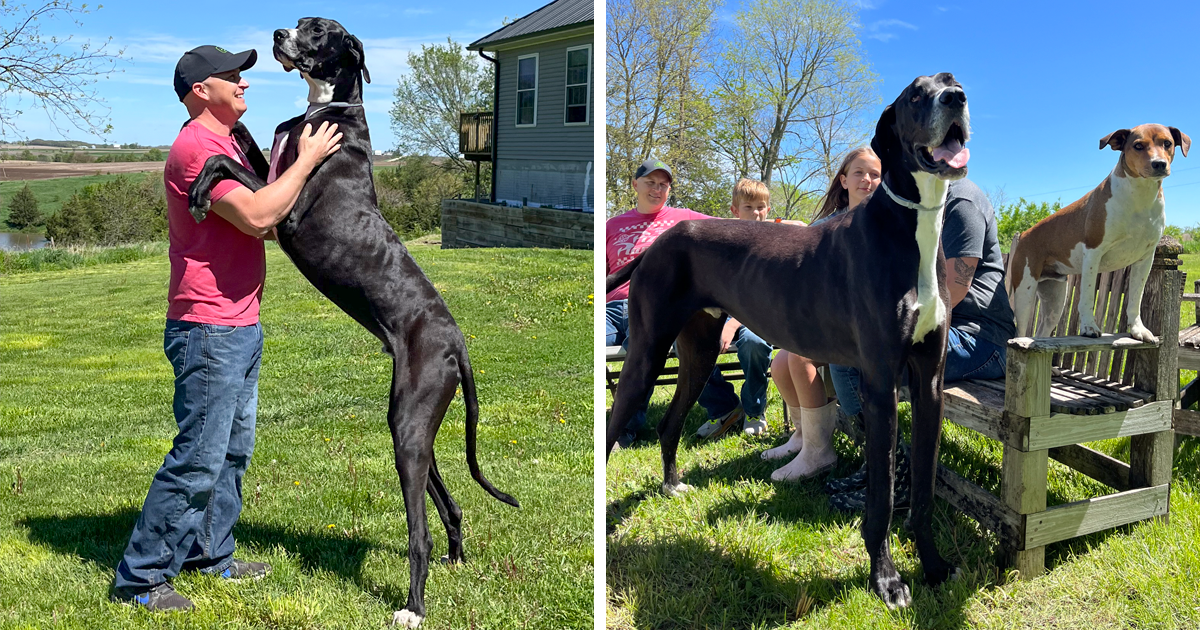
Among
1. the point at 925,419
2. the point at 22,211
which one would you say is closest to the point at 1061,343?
the point at 925,419

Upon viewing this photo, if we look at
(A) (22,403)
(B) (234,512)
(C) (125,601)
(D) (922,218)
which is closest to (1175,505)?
(D) (922,218)

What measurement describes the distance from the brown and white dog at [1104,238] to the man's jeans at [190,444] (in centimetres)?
260

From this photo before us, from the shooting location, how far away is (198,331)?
2670 mm

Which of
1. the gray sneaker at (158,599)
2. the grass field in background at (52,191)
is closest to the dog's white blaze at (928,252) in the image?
the gray sneaker at (158,599)

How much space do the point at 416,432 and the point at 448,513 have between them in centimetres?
51

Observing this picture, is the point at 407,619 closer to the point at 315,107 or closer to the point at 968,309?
the point at 315,107

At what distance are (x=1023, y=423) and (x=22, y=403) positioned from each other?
6563mm

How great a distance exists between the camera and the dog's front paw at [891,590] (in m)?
2.01

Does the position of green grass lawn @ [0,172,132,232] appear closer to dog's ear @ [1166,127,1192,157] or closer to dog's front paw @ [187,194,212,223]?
dog's front paw @ [187,194,212,223]

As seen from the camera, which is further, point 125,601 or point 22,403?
point 22,403

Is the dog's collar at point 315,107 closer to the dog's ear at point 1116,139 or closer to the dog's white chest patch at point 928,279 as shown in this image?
the dog's white chest patch at point 928,279

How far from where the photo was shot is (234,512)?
120 inches

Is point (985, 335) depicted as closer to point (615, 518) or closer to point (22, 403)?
point (615, 518)

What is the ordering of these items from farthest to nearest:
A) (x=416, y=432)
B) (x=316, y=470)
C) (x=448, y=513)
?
1. (x=316, y=470)
2. (x=448, y=513)
3. (x=416, y=432)
